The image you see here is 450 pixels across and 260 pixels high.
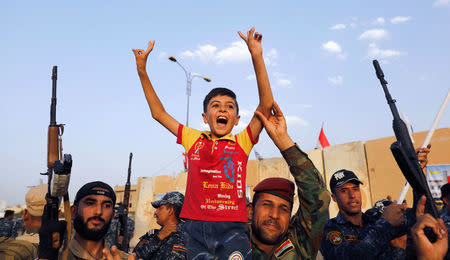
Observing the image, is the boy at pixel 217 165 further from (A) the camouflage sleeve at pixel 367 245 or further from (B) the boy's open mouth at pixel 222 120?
(A) the camouflage sleeve at pixel 367 245

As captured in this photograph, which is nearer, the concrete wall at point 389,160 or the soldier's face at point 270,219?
the soldier's face at point 270,219

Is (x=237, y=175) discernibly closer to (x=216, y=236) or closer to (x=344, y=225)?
(x=216, y=236)

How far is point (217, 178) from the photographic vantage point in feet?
9.01

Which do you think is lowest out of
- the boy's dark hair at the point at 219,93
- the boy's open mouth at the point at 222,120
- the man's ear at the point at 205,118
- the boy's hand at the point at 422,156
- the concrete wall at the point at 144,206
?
the concrete wall at the point at 144,206

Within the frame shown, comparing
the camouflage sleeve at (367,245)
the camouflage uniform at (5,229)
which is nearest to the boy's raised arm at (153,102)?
the camouflage sleeve at (367,245)

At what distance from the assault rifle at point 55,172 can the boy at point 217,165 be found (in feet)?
3.00

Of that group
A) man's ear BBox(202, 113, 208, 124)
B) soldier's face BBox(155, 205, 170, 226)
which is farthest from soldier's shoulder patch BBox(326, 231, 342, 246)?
soldier's face BBox(155, 205, 170, 226)

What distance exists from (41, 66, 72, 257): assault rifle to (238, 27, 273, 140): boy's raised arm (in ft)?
5.21

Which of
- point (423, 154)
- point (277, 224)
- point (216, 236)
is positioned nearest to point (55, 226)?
point (216, 236)

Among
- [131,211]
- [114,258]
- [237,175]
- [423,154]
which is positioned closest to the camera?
[114,258]

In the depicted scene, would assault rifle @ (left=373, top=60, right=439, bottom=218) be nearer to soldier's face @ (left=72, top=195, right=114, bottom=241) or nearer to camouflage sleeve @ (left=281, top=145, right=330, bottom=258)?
camouflage sleeve @ (left=281, top=145, right=330, bottom=258)

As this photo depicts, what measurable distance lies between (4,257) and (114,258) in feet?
6.41

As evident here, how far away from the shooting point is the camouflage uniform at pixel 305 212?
236 cm

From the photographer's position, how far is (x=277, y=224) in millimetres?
2605
